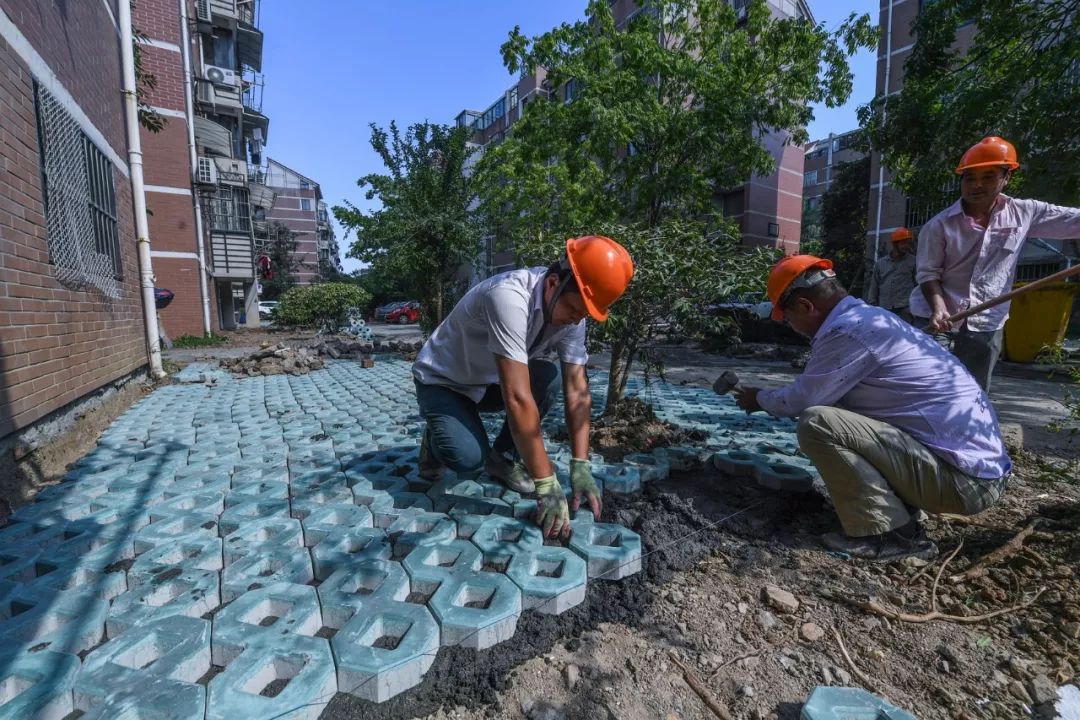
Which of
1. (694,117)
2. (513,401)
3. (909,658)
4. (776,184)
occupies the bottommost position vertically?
(909,658)

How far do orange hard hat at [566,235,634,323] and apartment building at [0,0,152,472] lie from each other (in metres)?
3.03

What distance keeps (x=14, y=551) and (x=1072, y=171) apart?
737 cm

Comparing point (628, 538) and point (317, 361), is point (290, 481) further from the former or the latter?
point (317, 361)

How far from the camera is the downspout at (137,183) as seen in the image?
19.7 feet

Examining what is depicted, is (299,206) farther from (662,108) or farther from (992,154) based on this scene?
(992,154)

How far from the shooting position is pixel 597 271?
2.05 meters

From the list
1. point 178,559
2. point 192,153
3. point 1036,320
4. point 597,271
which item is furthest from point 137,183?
point 1036,320

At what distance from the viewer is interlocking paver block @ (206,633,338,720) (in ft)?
4.19

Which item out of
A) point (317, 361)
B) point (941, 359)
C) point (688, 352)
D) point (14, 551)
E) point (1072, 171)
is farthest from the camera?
point (688, 352)

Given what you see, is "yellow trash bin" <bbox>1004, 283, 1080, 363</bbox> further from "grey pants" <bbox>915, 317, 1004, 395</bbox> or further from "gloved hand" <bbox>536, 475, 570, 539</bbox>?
"gloved hand" <bbox>536, 475, 570, 539</bbox>

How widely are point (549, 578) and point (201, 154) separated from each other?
2037 centimetres

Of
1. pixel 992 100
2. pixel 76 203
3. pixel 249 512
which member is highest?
pixel 992 100

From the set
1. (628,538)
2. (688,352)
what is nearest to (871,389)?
(628,538)

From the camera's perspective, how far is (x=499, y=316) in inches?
82.0
